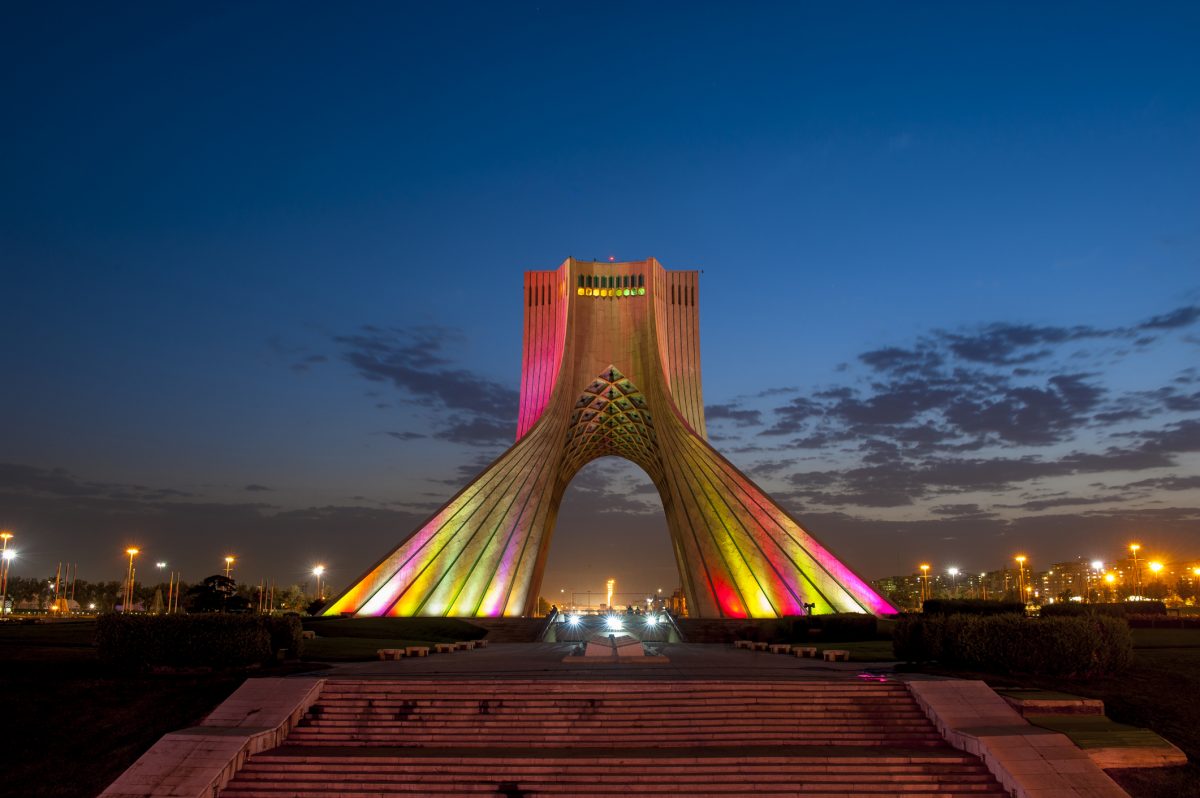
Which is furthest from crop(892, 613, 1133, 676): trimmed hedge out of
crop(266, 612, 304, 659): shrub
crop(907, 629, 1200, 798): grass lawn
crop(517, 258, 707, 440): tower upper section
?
crop(517, 258, 707, 440): tower upper section

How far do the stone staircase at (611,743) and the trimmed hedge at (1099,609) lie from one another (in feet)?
13.4

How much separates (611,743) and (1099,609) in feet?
43.4

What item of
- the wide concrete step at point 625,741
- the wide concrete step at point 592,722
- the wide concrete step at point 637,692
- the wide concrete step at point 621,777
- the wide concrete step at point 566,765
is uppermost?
the wide concrete step at point 637,692

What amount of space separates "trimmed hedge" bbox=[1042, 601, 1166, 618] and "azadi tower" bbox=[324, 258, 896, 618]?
4579 millimetres

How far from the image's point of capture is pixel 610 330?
28.9m

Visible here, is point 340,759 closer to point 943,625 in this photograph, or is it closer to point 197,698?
point 197,698

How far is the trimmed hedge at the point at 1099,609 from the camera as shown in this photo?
1211 centimetres

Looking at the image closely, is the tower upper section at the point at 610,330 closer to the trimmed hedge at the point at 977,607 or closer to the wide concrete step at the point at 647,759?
the trimmed hedge at the point at 977,607

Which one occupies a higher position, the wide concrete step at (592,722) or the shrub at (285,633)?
the shrub at (285,633)

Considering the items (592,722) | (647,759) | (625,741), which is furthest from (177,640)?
(647,759)

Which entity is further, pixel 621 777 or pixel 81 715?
pixel 81 715

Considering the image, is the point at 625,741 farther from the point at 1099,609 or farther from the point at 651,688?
the point at 1099,609

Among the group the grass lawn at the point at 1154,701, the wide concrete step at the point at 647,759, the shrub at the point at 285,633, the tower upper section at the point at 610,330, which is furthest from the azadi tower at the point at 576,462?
the wide concrete step at the point at 647,759

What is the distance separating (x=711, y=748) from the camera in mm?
7523
